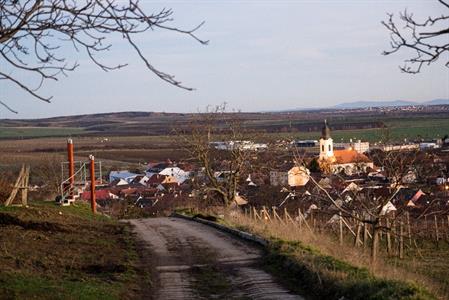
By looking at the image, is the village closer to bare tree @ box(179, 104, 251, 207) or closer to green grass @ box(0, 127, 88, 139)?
bare tree @ box(179, 104, 251, 207)

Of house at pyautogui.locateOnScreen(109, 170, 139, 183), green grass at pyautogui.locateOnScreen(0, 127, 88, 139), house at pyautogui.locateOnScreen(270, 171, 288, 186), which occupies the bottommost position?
house at pyautogui.locateOnScreen(109, 170, 139, 183)

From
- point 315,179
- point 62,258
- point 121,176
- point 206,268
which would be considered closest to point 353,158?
point 315,179

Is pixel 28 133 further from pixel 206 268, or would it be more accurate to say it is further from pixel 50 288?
pixel 50 288

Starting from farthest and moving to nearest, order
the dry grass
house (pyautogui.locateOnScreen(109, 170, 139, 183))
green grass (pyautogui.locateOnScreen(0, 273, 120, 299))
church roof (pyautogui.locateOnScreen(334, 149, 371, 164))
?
house (pyautogui.locateOnScreen(109, 170, 139, 183)), church roof (pyautogui.locateOnScreen(334, 149, 371, 164)), the dry grass, green grass (pyautogui.locateOnScreen(0, 273, 120, 299))

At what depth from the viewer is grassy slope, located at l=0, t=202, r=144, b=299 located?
10305mm

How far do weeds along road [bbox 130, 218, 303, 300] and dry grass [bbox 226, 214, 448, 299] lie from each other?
37.6 inches

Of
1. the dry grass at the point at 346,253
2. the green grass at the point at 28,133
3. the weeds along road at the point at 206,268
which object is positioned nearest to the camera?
the weeds along road at the point at 206,268

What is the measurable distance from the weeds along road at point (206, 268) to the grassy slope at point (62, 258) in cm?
54

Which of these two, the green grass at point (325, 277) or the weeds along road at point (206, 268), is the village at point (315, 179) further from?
the green grass at point (325, 277)

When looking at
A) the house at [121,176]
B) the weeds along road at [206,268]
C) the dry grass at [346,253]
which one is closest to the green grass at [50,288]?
the weeds along road at [206,268]

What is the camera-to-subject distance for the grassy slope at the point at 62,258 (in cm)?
1030

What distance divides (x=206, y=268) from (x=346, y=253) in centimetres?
308

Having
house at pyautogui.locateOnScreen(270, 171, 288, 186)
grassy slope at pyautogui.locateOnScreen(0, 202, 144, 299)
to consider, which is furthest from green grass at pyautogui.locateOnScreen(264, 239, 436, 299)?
house at pyautogui.locateOnScreen(270, 171, 288, 186)

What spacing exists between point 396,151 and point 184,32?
14963 millimetres
